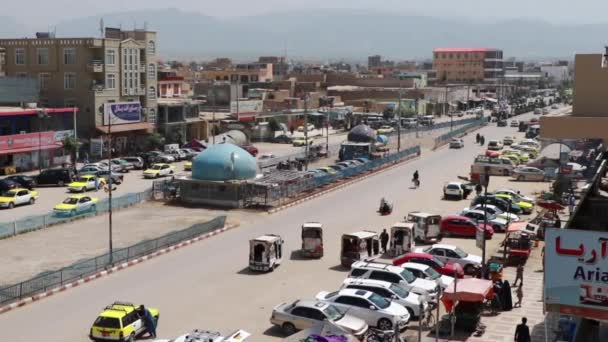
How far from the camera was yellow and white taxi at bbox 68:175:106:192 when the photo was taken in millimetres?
42506

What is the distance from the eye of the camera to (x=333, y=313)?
1928 cm

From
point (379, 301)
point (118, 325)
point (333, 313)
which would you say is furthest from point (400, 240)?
point (118, 325)

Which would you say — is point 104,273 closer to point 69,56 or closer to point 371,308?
point 371,308

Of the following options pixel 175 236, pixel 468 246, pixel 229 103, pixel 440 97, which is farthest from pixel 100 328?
pixel 440 97

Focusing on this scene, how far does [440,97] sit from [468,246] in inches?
3662

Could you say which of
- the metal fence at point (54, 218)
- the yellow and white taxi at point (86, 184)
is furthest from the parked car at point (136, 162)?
the metal fence at point (54, 218)

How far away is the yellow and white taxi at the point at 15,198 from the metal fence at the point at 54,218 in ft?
11.5

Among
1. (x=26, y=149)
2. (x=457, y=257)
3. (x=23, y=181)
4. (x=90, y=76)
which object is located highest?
(x=90, y=76)

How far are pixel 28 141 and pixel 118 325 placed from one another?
34.1m

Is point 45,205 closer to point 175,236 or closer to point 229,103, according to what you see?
point 175,236

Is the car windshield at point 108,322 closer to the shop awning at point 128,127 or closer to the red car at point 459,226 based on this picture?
the red car at point 459,226

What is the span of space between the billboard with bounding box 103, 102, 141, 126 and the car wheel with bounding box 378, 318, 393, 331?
40456mm

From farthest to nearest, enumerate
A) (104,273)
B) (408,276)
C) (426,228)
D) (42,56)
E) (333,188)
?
(42,56), (333,188), (426,228), (104,273), (408,276)

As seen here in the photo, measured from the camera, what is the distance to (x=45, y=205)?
1531 inches
